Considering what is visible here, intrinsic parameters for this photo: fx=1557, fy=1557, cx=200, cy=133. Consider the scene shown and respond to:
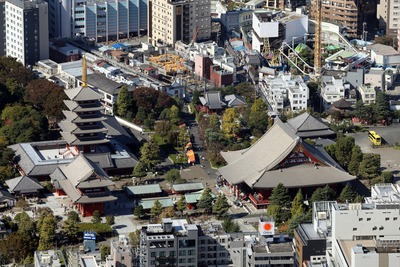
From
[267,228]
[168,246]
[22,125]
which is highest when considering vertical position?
[267,228]

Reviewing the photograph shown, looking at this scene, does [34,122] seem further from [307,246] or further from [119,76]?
[307,246]

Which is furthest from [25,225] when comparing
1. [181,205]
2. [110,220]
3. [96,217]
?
[181,205]

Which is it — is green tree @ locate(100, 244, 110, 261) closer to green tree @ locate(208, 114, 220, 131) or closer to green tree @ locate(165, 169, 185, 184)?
green tree @ locate(165, 169, 185, 184)

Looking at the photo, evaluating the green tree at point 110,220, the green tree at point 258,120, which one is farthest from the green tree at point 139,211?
the green tree at point 258,120

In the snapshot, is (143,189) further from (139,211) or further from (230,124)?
(230,124)

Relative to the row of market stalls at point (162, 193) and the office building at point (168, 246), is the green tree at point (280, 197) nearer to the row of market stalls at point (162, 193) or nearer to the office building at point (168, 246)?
the row of market stalls at point (162, 193)
